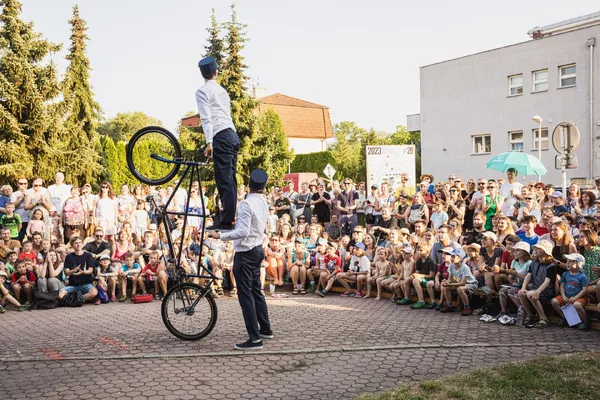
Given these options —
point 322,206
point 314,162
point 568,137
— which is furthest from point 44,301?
point 314,162

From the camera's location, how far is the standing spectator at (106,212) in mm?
12992

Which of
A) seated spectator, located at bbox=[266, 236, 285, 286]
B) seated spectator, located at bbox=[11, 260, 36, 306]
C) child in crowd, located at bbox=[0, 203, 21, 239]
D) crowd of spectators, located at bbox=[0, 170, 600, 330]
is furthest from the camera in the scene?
seated spectator, located at bbox=[266, 236, 285, 286]

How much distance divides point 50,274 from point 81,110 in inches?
837

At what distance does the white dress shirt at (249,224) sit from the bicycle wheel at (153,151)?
3.23 ft

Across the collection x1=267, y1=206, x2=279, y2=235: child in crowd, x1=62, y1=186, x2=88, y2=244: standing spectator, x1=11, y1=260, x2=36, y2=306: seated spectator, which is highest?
x1=62, y1=186, x2=88, y2=244: standing spectator

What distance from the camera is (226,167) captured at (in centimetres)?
683

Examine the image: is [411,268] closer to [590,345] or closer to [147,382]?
[590,345]

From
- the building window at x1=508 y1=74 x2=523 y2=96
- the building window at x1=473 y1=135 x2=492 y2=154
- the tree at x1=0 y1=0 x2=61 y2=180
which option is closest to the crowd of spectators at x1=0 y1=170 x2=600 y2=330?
the tree at x1=0 y1=0 x2=61 y2=180

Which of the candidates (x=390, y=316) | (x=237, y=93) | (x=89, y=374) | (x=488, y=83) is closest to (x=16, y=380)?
(x=89, y=374)

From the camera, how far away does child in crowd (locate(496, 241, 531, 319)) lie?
895 centimetres

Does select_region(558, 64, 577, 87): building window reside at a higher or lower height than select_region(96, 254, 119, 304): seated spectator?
higher

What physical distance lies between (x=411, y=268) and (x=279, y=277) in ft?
10.4

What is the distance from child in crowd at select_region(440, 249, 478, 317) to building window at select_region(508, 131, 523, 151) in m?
22.1

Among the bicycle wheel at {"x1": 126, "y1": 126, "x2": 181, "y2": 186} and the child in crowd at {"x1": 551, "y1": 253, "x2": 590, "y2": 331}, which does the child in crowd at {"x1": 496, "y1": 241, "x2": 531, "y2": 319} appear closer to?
the child in crowd at {"x1": 551, "y1": 253, "x2": 590, "y2": 331}
